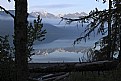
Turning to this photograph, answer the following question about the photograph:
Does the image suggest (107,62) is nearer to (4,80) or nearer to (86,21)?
(86,21)

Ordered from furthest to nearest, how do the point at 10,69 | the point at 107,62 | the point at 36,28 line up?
1. the point at 36,28
2. the point at 10,69
3. the point at 107,62

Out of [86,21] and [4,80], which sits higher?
[86,21]

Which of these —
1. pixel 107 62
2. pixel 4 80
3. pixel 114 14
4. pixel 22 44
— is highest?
pixel 114 14

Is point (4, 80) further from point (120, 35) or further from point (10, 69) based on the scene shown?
point (120, 35)

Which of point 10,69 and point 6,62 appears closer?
point 10,69

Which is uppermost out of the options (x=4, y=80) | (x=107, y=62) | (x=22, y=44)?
(x=22, y=44)

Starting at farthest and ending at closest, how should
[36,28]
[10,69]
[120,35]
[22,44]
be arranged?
[36,28] → [120,35] → [10,69] → [22,44]

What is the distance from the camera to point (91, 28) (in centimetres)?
995

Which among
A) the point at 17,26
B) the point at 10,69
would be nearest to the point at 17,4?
the point at 17,26

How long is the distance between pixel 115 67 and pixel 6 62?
3.36 metres

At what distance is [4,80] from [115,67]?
314cm

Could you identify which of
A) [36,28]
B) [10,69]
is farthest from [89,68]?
[36,28]

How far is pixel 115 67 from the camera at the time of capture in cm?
864

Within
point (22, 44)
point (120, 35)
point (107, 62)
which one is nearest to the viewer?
point (22, 44)
